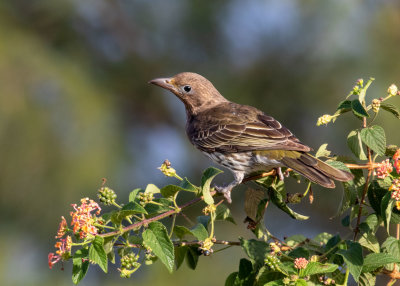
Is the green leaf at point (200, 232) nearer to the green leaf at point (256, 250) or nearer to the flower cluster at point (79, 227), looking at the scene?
the green leaf at point (256, 250)

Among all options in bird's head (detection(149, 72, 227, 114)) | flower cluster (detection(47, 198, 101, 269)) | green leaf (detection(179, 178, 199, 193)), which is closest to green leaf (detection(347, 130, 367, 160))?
green leaf (detection(179, 178, 199, 193))

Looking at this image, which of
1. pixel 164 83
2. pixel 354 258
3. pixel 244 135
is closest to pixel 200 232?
pixel 354 258

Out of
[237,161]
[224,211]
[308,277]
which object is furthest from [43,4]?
[308,277]

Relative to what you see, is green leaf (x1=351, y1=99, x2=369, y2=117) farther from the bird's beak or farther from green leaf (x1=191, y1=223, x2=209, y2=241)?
the bird's beak

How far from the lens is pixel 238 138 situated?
389cm

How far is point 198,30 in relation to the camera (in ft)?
22.6

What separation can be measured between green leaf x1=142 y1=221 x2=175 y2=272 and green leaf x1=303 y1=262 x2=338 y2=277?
1.50 ft

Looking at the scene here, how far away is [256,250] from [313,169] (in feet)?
2.49

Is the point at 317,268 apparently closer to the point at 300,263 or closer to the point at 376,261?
the point at 300,263

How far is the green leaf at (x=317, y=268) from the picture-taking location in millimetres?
1957

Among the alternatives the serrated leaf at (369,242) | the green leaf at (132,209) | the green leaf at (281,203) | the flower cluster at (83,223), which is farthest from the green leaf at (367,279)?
the flower cluster at (83,223)

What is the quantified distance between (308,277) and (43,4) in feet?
18.2

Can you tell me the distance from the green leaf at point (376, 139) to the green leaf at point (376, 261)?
408mm

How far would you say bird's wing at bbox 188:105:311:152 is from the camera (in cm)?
352
